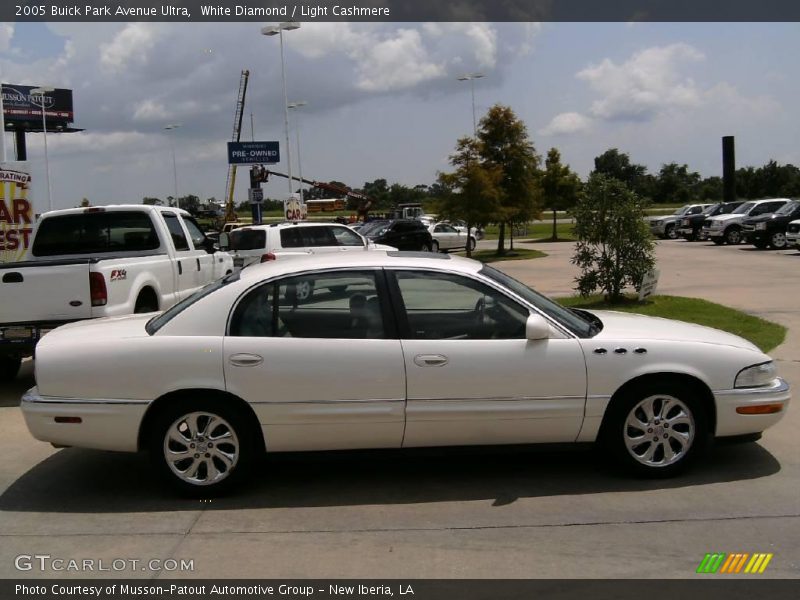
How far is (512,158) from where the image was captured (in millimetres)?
31734

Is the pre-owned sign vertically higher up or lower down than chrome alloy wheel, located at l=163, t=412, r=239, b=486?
higher up

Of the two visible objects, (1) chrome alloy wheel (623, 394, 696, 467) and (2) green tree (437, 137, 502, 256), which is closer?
(1) chrome alloy wheel (623, 394, 696, 467)

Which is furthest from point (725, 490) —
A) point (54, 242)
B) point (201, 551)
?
point (54, 242)

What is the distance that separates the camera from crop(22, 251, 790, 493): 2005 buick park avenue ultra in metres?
5.06

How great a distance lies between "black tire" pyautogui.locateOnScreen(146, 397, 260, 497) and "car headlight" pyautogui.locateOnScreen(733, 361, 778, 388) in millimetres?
3269

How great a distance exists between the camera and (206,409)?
505 centimetres

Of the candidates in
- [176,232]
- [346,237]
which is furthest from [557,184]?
[176,232]

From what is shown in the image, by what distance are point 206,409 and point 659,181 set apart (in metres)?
101

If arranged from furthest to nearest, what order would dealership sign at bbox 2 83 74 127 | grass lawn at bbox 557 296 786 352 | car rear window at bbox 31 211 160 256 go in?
1. dealership sign at bbox 2 83 74 127
2. grass lawn at bbox 557 296 786 352
3. car rear window at bbox 31 211 160 256

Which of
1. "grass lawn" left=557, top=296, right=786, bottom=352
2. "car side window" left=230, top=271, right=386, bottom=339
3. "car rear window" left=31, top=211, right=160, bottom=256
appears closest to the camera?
"car side window" left=230, top=271, right=386, bottom=339

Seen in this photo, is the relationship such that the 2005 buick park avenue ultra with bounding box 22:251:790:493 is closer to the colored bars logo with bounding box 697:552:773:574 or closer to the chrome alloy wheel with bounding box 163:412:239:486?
the chrome alloy wheel with bounding box 163:412:239:486

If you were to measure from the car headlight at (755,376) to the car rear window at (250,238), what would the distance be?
13642 mm

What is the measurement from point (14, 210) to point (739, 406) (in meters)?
14.0

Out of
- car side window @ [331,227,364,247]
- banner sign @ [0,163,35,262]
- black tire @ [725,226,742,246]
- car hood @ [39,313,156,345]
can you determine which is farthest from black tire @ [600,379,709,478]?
black tire @ [725,226,742,246]
